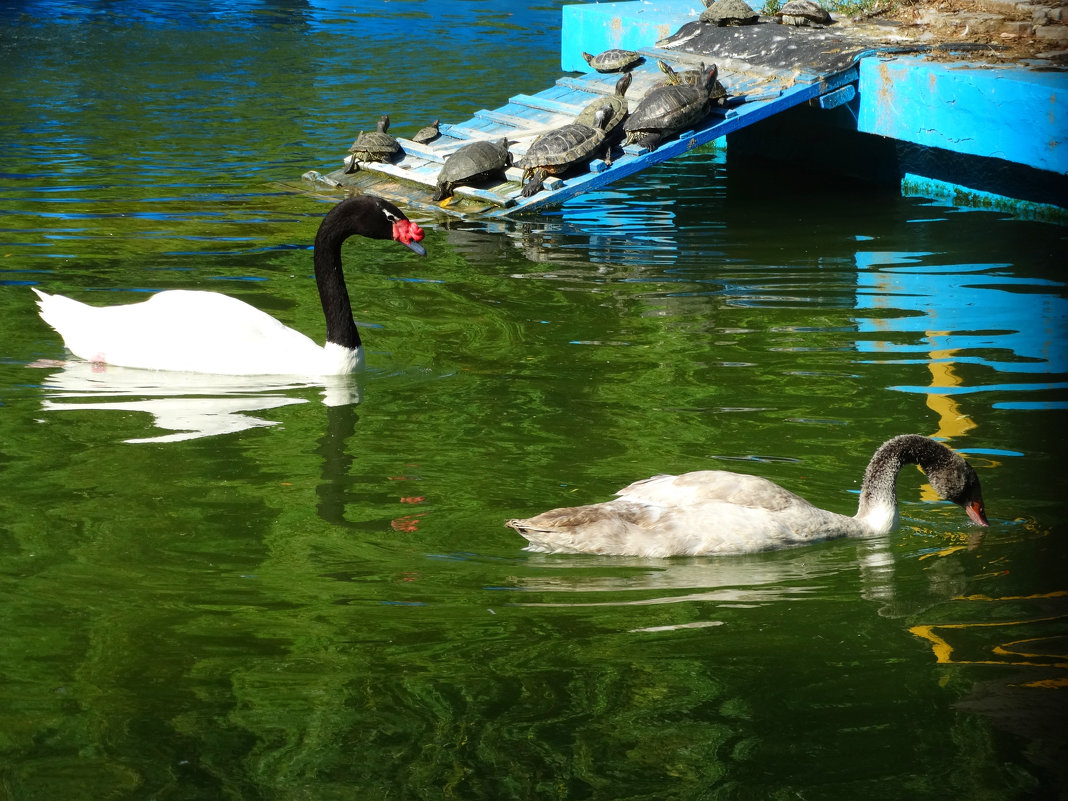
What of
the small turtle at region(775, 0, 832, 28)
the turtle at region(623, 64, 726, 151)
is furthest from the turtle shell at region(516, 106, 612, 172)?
the small turtle at region(775, 0, 832, 28)

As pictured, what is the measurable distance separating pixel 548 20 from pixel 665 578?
21162 mm

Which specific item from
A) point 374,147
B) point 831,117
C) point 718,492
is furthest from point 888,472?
point 831,117

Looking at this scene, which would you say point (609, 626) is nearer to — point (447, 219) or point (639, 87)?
point (447, 219)

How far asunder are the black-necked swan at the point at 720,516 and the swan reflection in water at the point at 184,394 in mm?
2266

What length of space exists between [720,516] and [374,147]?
8.49 meters

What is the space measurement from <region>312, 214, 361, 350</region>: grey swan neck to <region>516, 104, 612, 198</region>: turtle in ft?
11.6

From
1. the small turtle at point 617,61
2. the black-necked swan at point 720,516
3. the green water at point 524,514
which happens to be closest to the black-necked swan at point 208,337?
the green water at point 524,514

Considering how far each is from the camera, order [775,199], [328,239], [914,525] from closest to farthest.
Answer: [914,525], [328,239], [775,199]

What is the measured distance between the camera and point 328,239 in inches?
323

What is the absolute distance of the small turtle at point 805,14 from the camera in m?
13.6

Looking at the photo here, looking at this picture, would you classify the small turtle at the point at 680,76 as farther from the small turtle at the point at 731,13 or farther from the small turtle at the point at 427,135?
the small turtle at the point at 427,135

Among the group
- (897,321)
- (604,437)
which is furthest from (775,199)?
(604,437)

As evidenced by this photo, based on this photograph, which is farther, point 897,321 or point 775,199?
point 775,199

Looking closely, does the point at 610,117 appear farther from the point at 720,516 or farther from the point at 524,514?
the point at 720,516
